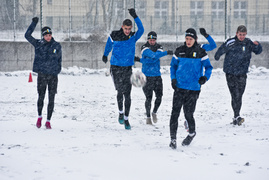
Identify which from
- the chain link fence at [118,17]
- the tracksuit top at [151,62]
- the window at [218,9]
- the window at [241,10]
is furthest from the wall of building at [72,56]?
the tracksuit top at [151,62]

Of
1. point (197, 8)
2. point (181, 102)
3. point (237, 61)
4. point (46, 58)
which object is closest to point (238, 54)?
point (237, 61)

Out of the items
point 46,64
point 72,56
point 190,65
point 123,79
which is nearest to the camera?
point 190,65

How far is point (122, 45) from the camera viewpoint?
7.44m

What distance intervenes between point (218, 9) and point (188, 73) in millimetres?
13232

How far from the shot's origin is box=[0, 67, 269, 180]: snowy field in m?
4.77

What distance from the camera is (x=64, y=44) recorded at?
54.7 ft

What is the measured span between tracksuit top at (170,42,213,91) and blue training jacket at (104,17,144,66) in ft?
5.49

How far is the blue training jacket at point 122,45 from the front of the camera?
743 centimetres

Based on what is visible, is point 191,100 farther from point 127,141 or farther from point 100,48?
point 100,48

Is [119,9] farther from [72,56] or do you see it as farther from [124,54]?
[124,54]

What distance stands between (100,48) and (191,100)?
36.8ft

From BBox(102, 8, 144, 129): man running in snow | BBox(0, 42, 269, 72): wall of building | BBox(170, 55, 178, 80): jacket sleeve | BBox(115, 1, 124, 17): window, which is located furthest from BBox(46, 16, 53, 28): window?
BBox(170, 55, 178, 80): jacket sleeve

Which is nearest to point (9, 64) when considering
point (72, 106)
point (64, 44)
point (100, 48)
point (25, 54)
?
point (25, 54)

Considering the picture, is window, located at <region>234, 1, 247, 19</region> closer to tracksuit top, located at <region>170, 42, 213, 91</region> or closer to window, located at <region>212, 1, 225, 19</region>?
window, located at <region>212, 1, 225, 19</region>
